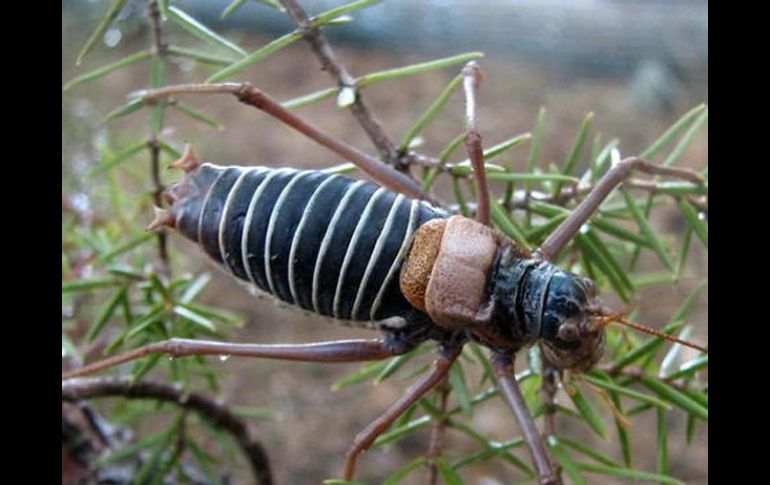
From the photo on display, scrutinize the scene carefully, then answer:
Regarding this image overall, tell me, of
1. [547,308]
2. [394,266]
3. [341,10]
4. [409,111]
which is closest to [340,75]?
[341,10]

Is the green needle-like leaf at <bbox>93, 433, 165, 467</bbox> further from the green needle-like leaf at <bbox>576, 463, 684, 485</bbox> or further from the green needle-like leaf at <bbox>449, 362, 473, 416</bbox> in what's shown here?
the green needle-like leaf at <bbox>576, 463, 684, 485</bbox>

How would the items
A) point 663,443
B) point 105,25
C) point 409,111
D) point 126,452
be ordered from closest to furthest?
1. point 105,25
2. point 663,443
3. point 126,452
4. point 409,111

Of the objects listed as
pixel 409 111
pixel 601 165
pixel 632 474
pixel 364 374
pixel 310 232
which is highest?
pixel 409 111

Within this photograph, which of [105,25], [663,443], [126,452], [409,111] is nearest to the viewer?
[105,25]

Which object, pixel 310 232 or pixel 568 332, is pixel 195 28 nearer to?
pixel 310 232
